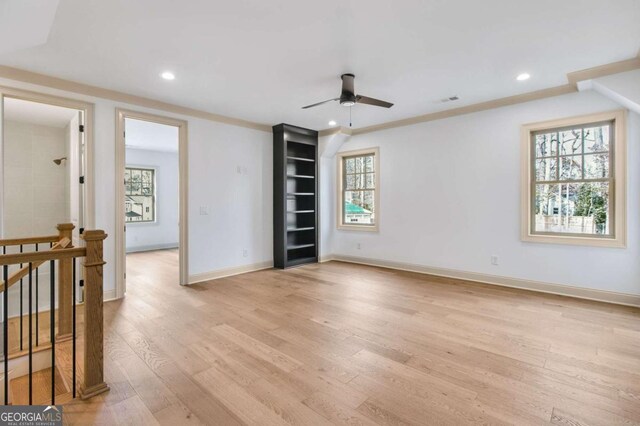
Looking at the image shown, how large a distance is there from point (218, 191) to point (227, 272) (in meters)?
1.30

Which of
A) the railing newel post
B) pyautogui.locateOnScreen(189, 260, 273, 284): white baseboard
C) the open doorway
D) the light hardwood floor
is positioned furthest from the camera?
the open doorway

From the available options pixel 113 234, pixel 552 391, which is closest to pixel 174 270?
pixel 113 234

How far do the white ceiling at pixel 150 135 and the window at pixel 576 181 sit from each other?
557 centimetres

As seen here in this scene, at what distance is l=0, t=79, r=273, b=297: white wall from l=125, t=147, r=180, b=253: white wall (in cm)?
394

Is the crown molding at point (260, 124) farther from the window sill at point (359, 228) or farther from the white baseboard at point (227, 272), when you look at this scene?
the white baseboard at point (227, 272)

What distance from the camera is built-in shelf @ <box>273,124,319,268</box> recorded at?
5578 millimetres

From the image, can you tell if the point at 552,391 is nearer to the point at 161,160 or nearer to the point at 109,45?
the point at 109,45

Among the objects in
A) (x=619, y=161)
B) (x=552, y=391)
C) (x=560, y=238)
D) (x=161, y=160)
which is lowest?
(x=552, y=391)

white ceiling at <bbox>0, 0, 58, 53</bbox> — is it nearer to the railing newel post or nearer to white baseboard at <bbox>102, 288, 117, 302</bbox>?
the railing newel post

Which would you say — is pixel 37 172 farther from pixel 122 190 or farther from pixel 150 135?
pixel 122 190

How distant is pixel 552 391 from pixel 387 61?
2.94m

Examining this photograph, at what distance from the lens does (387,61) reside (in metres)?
3.12

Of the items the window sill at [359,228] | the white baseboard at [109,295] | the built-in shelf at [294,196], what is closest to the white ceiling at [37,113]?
the white baseboard at [109,295]

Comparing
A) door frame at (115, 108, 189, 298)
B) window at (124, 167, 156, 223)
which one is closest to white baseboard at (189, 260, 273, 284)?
door frame at (115, 108, 189, 298)
